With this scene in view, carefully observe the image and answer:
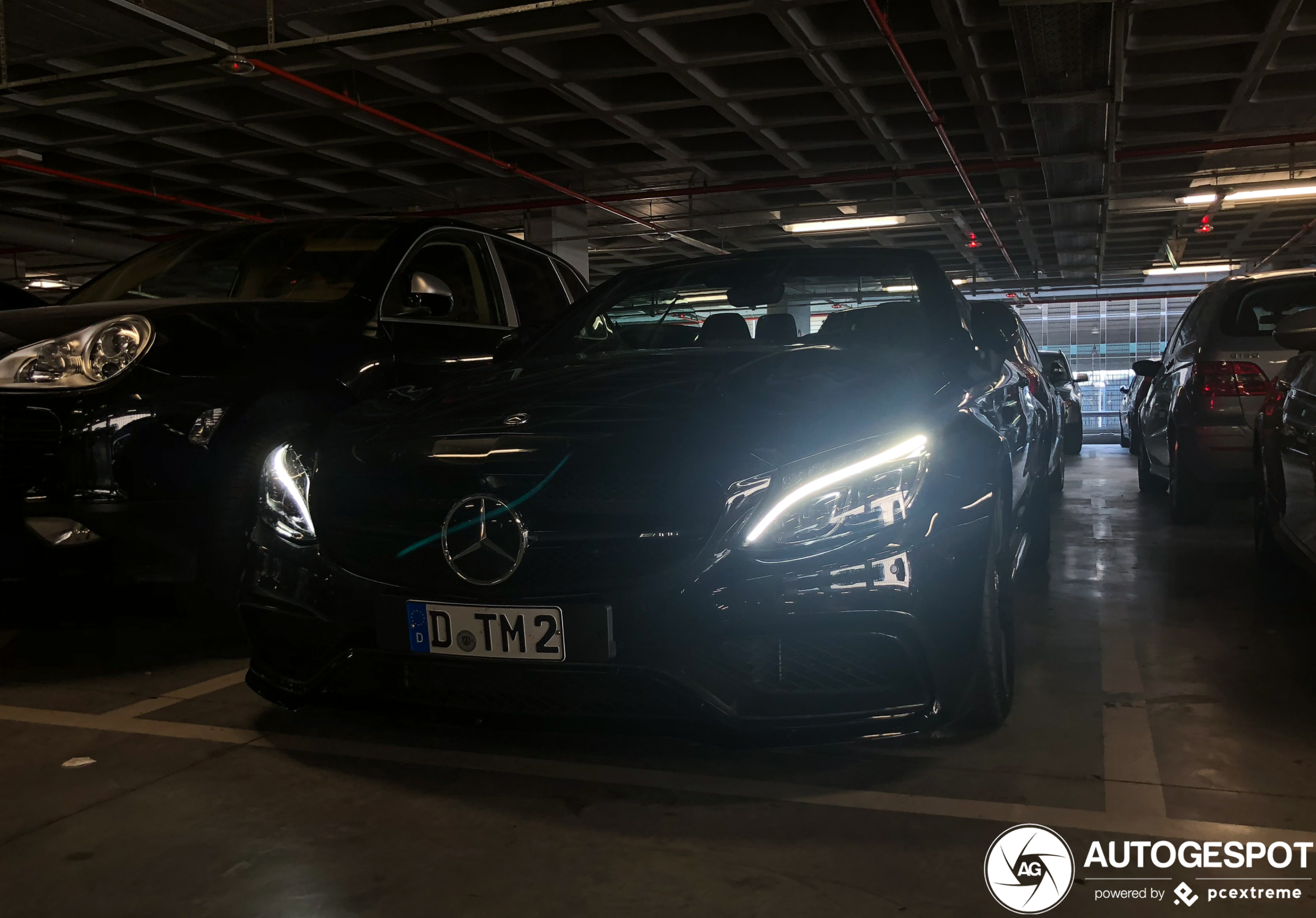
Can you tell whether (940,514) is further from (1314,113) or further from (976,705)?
(1314,113)

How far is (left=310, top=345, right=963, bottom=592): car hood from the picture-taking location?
2094 millimetres

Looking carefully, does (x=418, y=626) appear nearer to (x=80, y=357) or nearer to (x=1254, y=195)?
(x=80, y=357)

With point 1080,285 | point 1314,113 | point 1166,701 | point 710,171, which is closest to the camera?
point 1166,701

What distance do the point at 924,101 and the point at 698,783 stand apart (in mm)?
9963

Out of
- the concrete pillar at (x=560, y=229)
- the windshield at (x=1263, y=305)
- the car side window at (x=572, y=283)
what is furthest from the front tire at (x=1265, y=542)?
the concrete pillar at (x=560, y=229)

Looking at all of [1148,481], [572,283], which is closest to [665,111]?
[1148,481]

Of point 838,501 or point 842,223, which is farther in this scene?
point 842,223

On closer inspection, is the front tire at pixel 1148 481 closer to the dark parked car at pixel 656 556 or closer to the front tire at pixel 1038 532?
the front tire at pixel 1038 532

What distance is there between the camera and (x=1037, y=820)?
206 centimetres

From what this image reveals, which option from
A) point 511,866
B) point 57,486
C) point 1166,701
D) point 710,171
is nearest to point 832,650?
point 511,866

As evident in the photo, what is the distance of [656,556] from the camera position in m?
2.06

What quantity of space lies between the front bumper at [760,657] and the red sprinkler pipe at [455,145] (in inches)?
229

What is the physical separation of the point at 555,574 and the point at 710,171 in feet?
46.7

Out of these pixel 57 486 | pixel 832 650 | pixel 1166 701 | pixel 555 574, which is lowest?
pixel 1166 701
